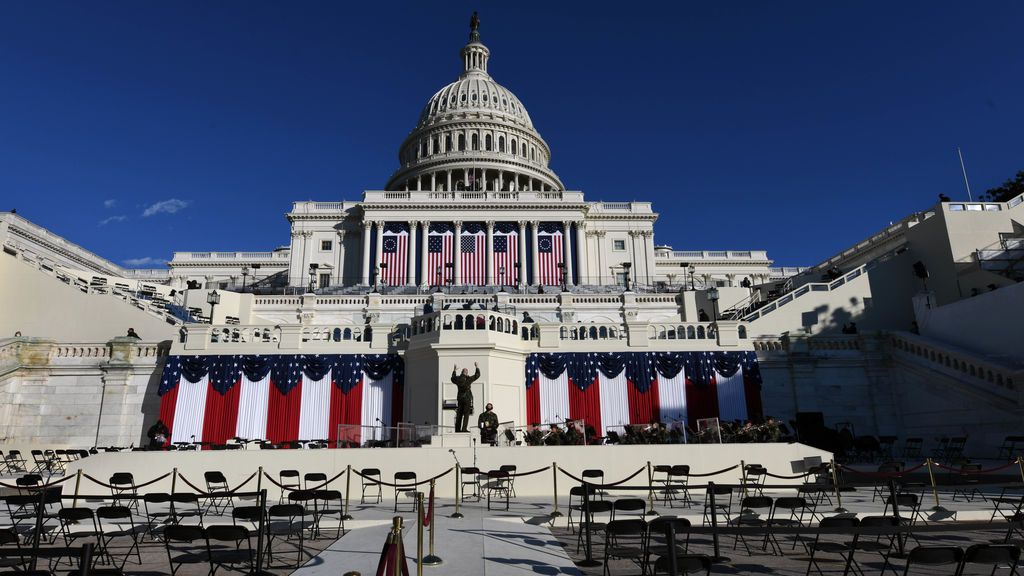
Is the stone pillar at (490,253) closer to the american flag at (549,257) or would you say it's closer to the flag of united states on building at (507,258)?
the flag of united states on building at (507,258)

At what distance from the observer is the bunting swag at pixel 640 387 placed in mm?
26359

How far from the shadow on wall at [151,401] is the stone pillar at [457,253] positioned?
37.6 m

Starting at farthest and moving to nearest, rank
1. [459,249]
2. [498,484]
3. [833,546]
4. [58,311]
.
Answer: [459,249]
[58,311]
[498,484]
[833,546]

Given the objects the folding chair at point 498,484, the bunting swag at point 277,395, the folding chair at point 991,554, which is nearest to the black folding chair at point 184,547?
the folding chair at point 498,484

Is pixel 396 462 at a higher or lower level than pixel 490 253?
lower

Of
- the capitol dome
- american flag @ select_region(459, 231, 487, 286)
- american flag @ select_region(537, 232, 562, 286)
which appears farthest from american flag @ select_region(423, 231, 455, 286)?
the capitol dome

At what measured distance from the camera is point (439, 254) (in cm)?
6650

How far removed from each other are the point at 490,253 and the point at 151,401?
139ft

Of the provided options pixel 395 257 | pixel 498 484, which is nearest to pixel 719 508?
pixel 498 484

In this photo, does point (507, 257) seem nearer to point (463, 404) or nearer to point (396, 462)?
point (463, 404)

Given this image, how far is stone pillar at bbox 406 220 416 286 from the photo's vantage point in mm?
64188

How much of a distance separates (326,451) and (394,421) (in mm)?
7417

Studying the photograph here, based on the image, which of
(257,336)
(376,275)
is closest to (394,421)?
(257,336)

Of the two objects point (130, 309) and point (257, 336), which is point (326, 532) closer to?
point (257, 336)
